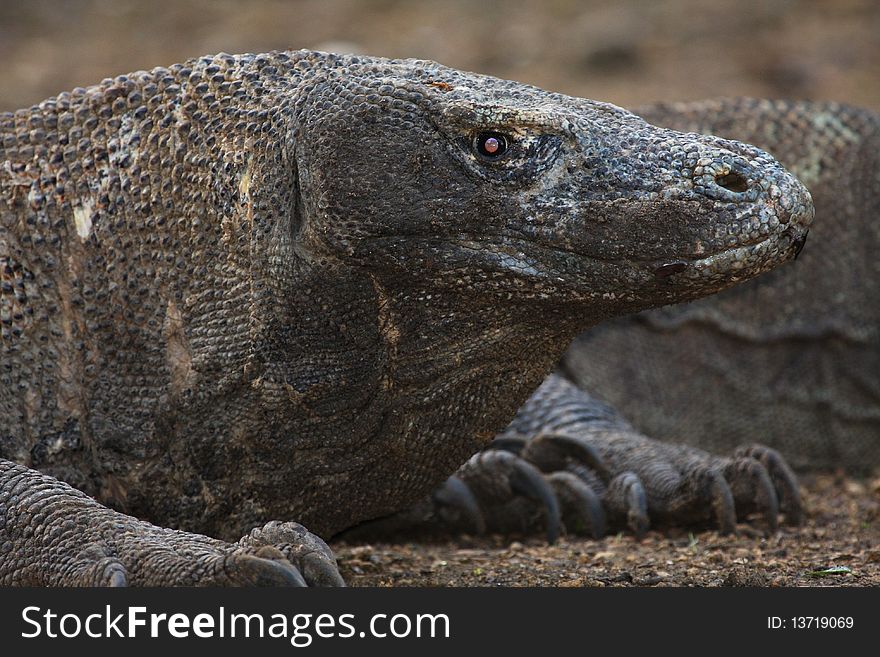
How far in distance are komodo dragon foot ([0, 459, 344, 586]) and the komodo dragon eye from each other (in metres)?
1.19

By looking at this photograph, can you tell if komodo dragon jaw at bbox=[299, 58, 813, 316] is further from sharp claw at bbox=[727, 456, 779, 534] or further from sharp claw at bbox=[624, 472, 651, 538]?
sharp claw at bbox=[727, 456, 779, 534]

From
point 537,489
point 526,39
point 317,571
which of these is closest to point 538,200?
point 317,571

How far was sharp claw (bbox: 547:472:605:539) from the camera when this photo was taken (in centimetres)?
612

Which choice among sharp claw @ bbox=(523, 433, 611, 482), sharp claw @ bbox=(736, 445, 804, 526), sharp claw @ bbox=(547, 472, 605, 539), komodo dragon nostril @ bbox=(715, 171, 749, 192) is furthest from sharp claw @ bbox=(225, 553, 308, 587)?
sharp claw @ bbox=(736, 445, 804, 526)

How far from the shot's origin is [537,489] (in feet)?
19.8

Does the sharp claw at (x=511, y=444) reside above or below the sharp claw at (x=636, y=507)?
above

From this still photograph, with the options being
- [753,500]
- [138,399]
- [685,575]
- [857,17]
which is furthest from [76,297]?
[857,17]

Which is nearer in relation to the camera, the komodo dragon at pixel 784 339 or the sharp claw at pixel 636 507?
the sharp claw at pixel 636 507

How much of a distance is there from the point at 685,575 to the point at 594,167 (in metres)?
1.58

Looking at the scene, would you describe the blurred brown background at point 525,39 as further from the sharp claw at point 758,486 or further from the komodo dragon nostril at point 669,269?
the komodo dragon nostril at point 669,269

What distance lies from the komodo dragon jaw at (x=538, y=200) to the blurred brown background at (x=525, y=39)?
9499mm

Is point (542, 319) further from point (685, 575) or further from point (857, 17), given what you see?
point (857, 17)

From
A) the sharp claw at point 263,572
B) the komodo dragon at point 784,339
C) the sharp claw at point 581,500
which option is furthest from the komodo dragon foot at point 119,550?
the komodo dragon at point 784,339

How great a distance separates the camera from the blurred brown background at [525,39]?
597 inches
